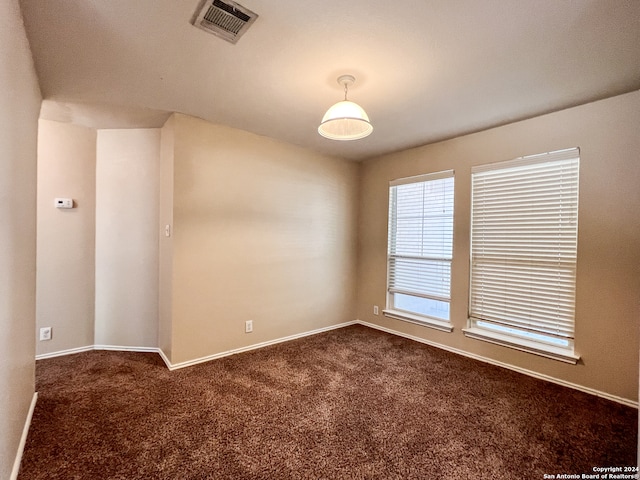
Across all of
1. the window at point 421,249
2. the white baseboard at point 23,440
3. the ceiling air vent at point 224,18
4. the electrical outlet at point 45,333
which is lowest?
the white baseboard at point 23,440

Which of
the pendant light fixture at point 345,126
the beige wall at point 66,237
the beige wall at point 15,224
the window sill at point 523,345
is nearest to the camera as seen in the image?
the beige wall at point 15,224

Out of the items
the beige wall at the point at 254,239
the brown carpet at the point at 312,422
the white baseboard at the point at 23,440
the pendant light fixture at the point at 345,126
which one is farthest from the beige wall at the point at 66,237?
the pendant light fixture at the point at 345,126

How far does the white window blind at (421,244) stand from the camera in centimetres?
347

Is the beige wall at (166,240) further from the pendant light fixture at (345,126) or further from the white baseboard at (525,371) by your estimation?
the white baseboard at (525,371)

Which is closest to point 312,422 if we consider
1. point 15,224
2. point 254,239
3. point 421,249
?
point 254,239

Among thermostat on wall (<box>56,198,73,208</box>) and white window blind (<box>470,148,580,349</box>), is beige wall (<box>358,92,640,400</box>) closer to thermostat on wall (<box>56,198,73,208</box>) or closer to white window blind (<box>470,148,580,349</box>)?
white window blind (<box>470,148,580,349</box>)

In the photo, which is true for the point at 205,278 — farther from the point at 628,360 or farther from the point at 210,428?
the point at 628,360

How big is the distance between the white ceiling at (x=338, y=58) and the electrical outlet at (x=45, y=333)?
2.18m

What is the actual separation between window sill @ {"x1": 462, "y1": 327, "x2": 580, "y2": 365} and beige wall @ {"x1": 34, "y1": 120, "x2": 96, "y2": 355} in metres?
4.27

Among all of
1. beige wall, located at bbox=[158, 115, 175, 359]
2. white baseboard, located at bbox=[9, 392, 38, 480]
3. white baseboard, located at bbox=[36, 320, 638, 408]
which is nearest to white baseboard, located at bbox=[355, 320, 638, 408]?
white baseboard, located at bbox=[36, 320, 638, 408]

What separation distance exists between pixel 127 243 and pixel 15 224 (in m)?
1.88

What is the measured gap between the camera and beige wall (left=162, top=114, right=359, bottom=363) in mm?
2896

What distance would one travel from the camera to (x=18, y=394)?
1.65 meters

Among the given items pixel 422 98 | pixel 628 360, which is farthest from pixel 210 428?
pixel 628 360
